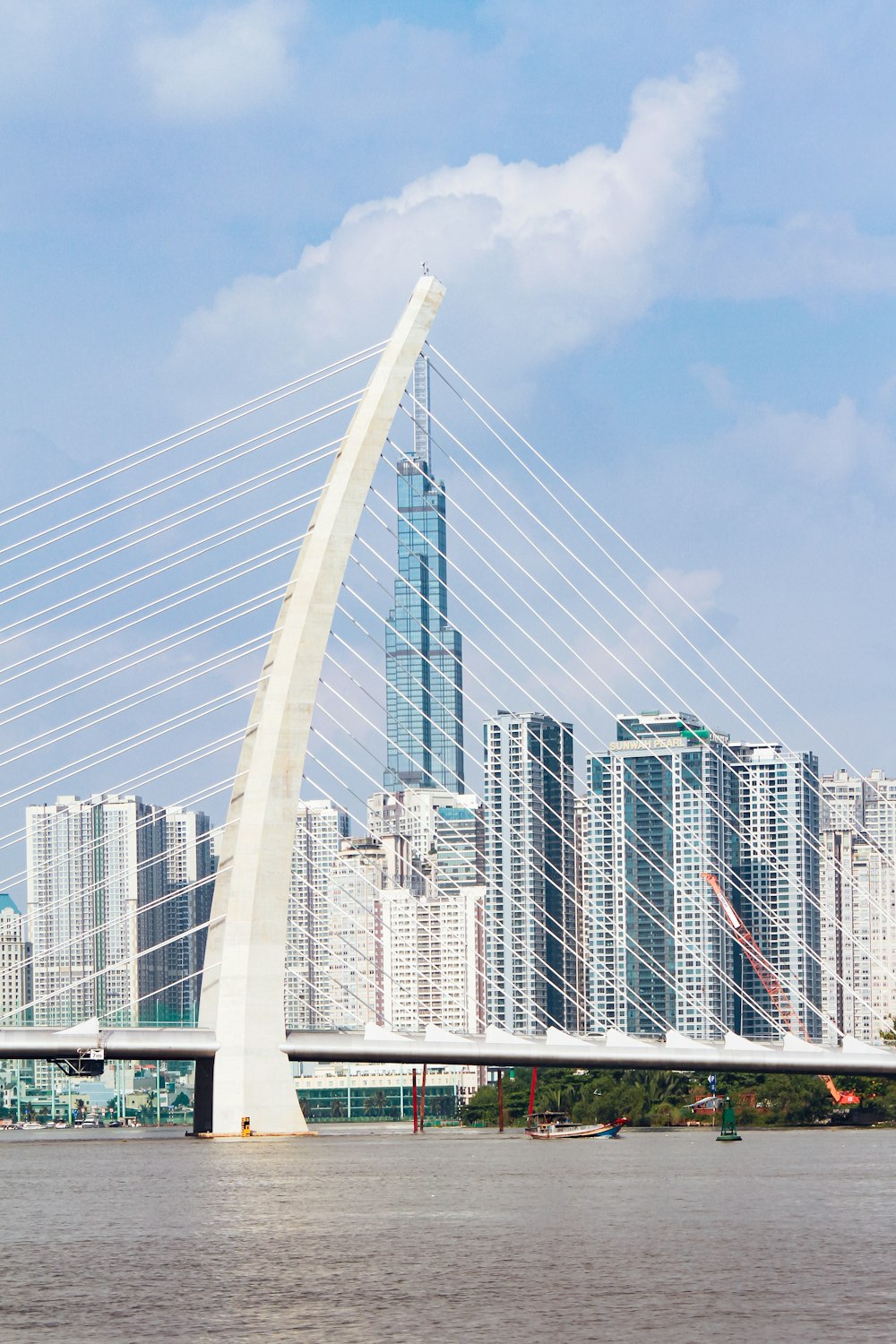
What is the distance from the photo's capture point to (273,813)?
46.6m

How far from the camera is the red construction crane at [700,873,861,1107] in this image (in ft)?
309

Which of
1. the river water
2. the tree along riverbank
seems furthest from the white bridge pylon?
the tree along riverbank

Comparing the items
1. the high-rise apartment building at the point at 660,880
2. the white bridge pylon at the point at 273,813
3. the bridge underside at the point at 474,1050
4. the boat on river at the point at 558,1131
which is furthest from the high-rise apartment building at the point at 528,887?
the white bridge pylon at the point at 273,813

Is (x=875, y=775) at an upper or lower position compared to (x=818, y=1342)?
upper

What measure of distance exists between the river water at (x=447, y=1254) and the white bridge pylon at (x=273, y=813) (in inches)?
152

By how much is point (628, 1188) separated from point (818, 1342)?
59.9 ft

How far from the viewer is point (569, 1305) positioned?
62.9 feet

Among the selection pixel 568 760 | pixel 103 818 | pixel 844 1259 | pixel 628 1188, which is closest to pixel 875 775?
pixel 568 760

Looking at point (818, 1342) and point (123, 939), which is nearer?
point (818, 1342)

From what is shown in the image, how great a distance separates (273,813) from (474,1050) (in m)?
6.20

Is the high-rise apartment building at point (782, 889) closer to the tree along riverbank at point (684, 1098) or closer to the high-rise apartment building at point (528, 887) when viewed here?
the high-rise apartment building at point (528, 887)

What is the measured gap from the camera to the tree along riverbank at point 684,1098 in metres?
87.5

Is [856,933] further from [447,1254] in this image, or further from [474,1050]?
[447,1254]

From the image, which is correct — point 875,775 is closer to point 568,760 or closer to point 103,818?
point 568,760
